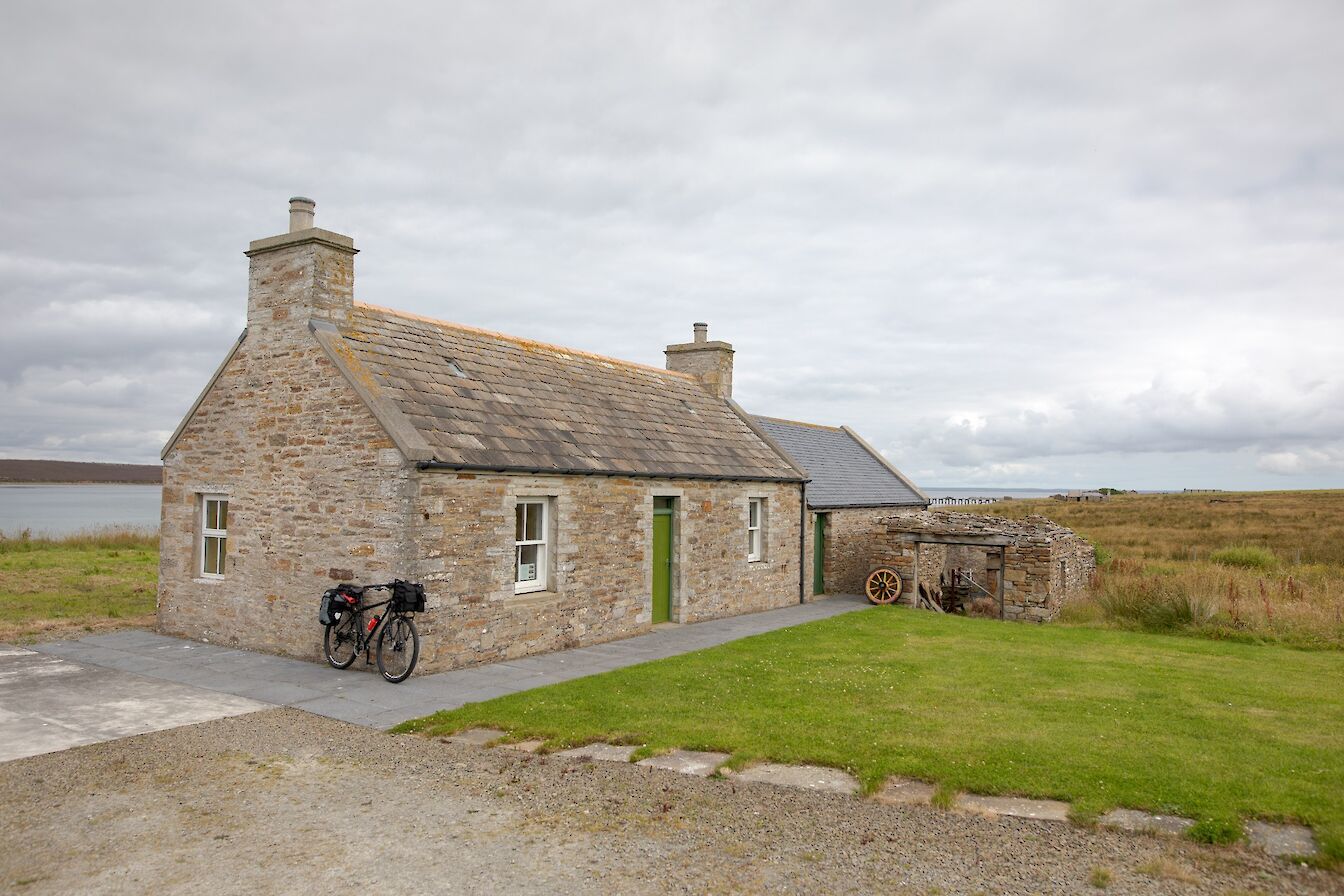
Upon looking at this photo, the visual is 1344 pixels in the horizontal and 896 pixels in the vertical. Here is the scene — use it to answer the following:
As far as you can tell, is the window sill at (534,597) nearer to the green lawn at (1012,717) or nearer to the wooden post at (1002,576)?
the green lawn at (1012,717)

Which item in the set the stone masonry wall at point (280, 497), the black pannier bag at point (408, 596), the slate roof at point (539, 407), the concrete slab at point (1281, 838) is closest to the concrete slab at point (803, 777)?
the concrete slab at point (1281, 838)

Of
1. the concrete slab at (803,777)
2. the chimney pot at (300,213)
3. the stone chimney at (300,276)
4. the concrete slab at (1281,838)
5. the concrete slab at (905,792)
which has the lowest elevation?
the concrete slab at (803,777)

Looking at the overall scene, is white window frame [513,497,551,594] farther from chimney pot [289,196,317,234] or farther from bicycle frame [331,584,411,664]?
chimney pot [289,196,317,234]

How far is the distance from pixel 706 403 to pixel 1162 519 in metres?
40.6

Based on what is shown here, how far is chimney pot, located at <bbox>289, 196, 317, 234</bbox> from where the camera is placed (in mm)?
12969

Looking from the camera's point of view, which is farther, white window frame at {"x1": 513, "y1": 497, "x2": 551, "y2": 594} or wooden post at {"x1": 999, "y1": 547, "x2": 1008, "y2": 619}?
wooden post at {"x1": 999, "y1": 547, "x2": 1008, "y2": 619}

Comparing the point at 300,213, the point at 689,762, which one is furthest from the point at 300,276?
the point at 689,762

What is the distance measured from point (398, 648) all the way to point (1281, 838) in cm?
913

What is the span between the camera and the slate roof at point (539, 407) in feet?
40.9

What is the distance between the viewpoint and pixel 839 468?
24469mm

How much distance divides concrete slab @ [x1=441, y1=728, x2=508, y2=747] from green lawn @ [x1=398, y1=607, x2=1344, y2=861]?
142 millimetres

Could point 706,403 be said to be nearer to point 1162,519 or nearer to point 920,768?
point 920,768

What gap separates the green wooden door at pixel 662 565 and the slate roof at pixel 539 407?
1.00m

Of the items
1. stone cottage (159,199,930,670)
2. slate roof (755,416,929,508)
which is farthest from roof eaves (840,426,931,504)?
stone cottage (159,199,930,670)
